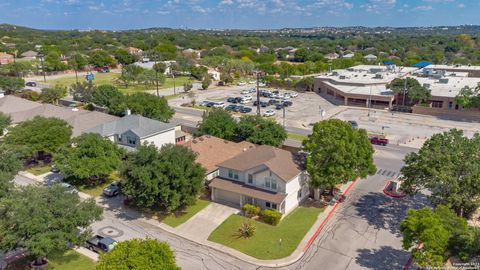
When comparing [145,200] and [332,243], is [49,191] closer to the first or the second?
[145,200]

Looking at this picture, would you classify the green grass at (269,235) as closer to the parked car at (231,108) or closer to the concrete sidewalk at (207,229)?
the concrete sidewalk at (207,229)

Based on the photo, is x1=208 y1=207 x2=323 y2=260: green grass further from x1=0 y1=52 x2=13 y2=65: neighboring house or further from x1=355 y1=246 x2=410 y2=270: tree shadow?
x1=0 y1=52 x2=13 y2=65: neighboring house

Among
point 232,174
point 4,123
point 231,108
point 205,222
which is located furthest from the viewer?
point 231,108

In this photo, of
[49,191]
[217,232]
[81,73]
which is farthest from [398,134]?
[81,73]

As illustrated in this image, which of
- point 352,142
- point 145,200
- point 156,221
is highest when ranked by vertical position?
point 352,142

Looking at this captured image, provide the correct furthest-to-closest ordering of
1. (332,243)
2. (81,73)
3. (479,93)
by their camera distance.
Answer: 1. (81,73)
2. (479,93)
3. (332,243)

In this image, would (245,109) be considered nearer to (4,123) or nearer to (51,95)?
Result: (51,95)

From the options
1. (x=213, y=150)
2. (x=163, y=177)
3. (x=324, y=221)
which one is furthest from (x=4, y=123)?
(x=324, y=221)
